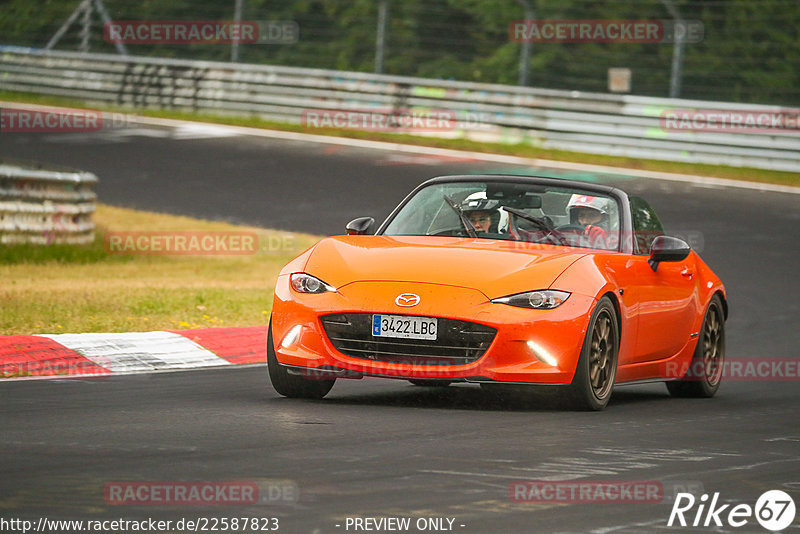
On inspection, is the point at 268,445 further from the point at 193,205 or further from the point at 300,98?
the point at 300,98

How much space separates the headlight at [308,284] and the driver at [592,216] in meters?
1.87

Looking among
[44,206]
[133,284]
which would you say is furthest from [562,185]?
[44,206]

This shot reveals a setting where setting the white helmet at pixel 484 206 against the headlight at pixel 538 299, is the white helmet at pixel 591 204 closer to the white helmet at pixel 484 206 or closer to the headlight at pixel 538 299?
the white helmet at pixel 484 206

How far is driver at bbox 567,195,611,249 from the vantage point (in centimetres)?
960

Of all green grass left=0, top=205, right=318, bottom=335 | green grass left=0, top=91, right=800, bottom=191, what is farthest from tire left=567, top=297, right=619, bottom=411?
green grass left=0, top=91, right=800, bottom=191

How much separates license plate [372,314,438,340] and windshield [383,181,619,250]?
4.01 feet

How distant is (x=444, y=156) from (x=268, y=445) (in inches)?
822

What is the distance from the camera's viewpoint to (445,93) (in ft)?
96.6

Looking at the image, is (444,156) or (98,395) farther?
(444,156)

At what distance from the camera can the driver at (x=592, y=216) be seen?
9.60 meters

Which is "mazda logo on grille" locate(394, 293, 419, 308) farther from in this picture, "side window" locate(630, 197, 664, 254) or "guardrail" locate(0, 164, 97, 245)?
"guardrail" locate(0, 164, 97, 245)

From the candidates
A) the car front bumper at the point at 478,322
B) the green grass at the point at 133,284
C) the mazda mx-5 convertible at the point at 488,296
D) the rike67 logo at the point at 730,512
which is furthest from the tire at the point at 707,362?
the rike67 logo at the point at 730,512

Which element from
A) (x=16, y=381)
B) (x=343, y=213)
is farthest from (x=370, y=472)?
(x=343, y=213)

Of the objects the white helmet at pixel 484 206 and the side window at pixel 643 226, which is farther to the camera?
the side window at pixel 643 226
